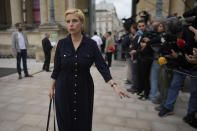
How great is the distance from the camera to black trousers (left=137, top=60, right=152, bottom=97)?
4418 millimetres

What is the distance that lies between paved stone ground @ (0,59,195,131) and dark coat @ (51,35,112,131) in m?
1.08

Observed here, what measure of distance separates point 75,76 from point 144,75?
2.91 metres

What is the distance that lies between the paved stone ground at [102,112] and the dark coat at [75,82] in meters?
1.08

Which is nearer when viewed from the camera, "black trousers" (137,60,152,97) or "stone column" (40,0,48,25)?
"black trousers" (137,60,152,97)

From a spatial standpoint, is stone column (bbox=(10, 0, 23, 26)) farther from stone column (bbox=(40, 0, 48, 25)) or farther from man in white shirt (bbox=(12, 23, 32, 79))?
man in white shirt (bbox=(12, 23, 32, 79))

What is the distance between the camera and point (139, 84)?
4684mm

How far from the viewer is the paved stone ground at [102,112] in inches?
125

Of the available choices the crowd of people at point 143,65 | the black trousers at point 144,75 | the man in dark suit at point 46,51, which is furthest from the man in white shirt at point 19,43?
the black trousers at point 144,75

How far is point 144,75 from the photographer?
14.8 feet

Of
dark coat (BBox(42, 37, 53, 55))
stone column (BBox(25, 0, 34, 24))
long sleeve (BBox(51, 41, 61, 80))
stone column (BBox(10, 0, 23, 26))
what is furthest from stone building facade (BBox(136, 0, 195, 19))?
stone column (BBox(25, 0, 34, 24))

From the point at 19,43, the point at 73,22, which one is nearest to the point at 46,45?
the point at 19,43

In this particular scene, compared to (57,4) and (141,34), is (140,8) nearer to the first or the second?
(57,4)

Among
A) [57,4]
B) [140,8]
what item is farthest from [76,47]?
[57,4]

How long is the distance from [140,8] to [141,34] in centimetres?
723
